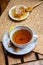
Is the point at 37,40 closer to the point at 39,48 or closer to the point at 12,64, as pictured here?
the point at 39,48

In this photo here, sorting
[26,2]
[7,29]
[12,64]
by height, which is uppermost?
[26,2]

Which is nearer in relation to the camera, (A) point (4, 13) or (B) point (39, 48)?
(B) point (39, 48)

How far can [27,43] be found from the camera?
71 centimetres

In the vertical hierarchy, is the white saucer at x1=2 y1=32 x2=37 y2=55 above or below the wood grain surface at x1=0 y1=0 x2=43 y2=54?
below

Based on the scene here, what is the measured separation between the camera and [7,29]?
2.68 ft

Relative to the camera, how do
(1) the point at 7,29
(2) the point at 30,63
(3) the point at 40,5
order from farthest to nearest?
1. (3) the point at 40,5
2. (1) the point at 7,29
3. (2) the point at 30,63

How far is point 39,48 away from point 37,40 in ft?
0.13

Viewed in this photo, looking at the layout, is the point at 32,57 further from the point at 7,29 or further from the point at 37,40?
the point at 7,29

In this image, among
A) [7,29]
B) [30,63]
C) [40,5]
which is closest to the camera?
[30,63]

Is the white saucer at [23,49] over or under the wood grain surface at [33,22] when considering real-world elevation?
under

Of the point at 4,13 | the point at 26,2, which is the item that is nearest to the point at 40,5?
the point at 26,2

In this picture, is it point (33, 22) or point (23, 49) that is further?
point (33, 22)

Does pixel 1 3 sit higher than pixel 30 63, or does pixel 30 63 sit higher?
pixel 1 3

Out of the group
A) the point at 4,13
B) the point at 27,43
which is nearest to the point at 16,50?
the point at 27,43
